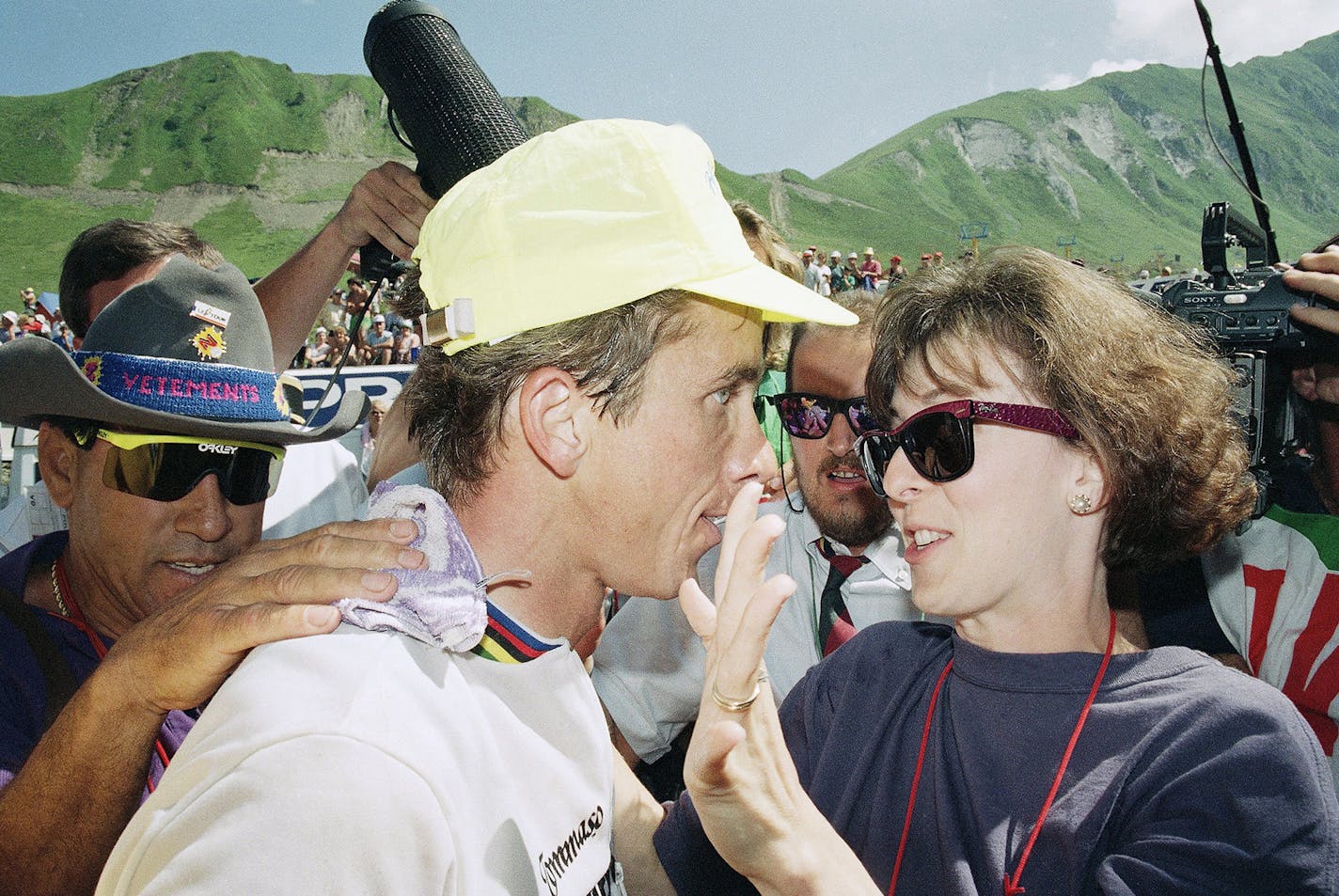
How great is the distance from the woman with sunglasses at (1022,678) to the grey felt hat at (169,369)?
1466 mm

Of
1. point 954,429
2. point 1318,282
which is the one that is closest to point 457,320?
point 954,429

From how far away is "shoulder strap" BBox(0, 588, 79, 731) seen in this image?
1.84 m

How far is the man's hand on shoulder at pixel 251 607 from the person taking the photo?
1.32 meters

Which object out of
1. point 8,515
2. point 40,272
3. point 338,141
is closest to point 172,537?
point 8,515

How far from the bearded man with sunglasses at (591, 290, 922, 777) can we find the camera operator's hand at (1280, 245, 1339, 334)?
1.36 meters

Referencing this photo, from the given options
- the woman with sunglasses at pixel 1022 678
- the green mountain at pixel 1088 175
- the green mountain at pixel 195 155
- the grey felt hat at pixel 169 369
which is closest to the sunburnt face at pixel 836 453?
the woman with sunglasses at pixel 1022 678

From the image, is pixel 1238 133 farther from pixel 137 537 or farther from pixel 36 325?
pixel 36 325

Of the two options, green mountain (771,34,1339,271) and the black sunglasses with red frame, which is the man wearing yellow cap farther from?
green mountain (771,34,1339,271)

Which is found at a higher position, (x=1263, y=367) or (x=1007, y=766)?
(x=1263, y=367)

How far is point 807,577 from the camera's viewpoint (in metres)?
3.49

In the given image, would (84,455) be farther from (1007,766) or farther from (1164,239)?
(1164,239)

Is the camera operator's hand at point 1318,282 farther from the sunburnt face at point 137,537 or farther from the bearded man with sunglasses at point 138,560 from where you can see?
the sunburnt face at point 137,537

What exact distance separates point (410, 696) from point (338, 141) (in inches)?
5147

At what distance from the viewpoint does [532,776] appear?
1.51 meters
